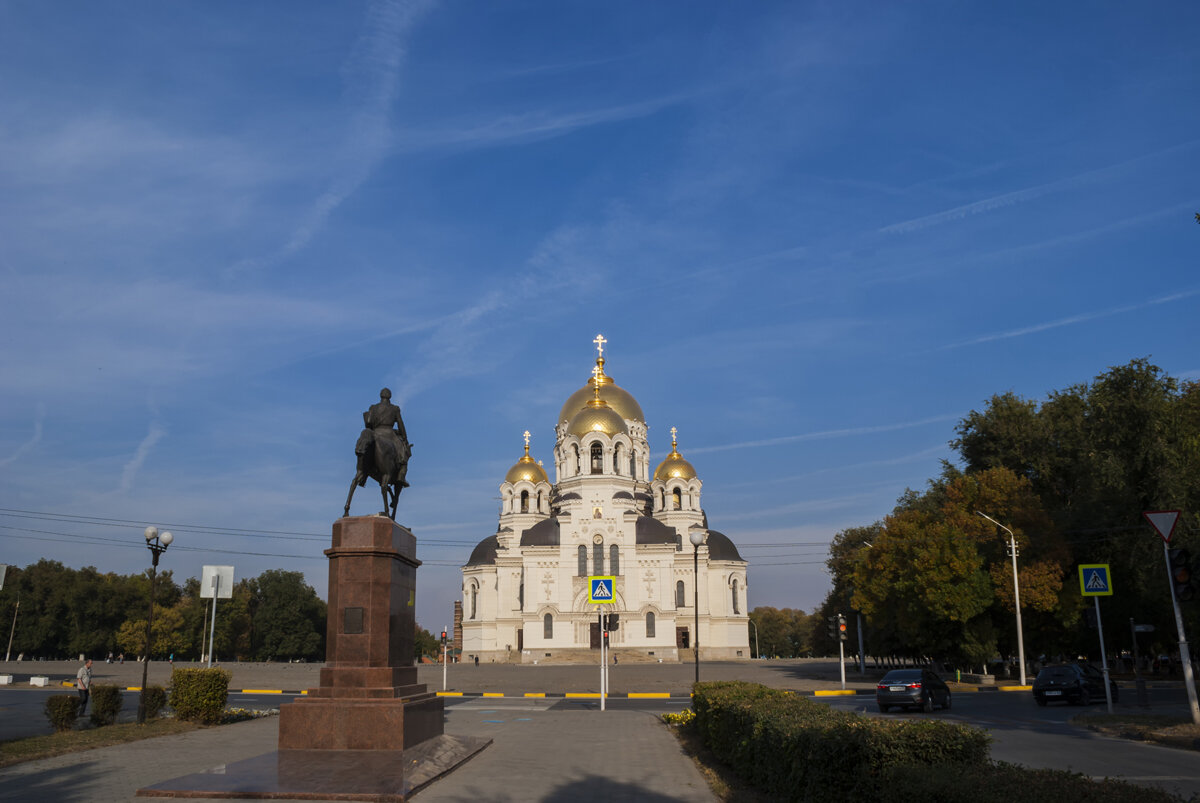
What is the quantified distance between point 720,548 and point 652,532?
901 cm

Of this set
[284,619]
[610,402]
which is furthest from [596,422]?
[284,619]

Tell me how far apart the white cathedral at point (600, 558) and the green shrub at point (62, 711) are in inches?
1985

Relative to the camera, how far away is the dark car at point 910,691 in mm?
23133

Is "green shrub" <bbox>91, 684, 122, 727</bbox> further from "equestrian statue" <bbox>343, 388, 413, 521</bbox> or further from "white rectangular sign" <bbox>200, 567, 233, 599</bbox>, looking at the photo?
"white rectangular sign" <bbox>200, 567, 233, 599</bbox>

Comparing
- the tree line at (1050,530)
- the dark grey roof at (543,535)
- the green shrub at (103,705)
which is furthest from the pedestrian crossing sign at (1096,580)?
the dark grey roof at (543,535)

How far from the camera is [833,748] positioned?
8.02 m

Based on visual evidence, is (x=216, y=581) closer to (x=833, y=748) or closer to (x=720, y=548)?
(x=833, y=748)

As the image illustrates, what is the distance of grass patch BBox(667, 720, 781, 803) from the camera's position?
1037 cm

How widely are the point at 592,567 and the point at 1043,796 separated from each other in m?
64.6

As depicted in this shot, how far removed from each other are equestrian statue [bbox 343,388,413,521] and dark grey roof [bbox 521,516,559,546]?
55.8 meters

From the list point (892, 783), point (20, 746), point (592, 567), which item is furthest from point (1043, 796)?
point (592, 567)

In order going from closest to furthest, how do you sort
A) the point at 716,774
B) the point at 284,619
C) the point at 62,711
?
the point at 716,774, the point at 62,711, the point at 284,619

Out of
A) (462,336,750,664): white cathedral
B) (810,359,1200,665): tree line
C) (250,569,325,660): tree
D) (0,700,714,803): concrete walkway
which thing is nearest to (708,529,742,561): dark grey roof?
(462,336,750,664): white cathedral

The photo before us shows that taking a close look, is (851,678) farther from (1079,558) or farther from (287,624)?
(287,624)
